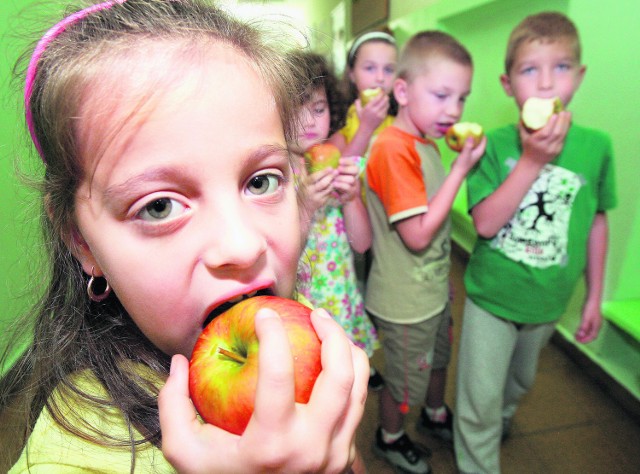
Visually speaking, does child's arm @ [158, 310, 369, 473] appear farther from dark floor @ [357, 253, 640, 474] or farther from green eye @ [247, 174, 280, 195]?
dark floor @ [357, 253, 640, 474]

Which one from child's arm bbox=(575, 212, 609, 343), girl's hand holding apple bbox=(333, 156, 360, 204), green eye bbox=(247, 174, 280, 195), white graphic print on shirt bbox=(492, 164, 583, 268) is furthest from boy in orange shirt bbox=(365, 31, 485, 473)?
green eye bbox=(247, 174, 280, 195)

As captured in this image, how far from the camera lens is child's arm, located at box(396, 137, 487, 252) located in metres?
1.25

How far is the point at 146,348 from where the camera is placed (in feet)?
2.28

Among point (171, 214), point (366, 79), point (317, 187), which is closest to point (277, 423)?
point (171, 214)

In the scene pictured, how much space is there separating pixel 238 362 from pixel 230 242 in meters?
0.14

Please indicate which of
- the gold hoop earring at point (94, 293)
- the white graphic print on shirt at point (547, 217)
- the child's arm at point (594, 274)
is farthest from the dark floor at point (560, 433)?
the gold hoop earring at point (94, 293)

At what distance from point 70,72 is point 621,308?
206cm

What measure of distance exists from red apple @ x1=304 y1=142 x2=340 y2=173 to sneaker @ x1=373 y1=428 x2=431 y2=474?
1.06 metres

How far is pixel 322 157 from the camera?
1.28 m

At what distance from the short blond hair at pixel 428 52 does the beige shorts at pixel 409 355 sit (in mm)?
848

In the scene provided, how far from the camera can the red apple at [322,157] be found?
4.10ft

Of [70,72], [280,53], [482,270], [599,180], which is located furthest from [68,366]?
[599,180]

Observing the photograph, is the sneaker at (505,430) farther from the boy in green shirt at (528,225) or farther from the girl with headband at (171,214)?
the girl with headband at (171,214)

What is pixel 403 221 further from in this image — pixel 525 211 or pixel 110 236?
pixel 110 236
